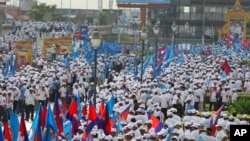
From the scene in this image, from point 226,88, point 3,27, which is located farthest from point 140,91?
point 3,27

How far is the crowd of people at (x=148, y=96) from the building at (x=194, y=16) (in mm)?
46578

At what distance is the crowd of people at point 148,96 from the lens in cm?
2039

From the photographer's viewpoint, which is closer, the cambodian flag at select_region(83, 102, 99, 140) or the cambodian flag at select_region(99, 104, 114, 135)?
the cambodian flag at select_region(83, 102, 99, 140)

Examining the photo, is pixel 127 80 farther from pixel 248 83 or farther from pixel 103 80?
pixel 103 80

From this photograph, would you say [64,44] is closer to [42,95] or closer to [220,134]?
[42,95]

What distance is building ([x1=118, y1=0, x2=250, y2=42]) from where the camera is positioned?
90.3m

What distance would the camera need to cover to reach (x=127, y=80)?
115ft

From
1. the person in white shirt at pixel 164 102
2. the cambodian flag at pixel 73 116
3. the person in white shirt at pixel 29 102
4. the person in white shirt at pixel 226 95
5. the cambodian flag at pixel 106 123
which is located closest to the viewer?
the cambodian flag at pixel 106 123

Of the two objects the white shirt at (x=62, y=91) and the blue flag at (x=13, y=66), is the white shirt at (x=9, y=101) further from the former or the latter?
the blue flag at (x=13, y=66)

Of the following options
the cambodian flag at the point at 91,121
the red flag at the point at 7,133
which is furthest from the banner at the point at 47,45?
the red flag at the point at 7,133

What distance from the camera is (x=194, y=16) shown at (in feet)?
299

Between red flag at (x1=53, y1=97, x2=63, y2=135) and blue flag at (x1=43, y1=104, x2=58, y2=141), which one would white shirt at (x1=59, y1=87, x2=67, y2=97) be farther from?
blue flag at (x1=43, y1=104, x2=58, y2=141)

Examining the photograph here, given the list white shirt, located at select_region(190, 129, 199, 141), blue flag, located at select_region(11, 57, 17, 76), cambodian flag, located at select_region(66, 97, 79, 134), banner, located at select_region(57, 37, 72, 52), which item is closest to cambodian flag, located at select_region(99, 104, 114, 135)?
cambodian flag, located at select_region(66, 97, 79, 134)

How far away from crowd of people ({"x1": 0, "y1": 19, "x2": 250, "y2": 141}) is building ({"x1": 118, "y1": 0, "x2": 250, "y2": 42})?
4658 cm
